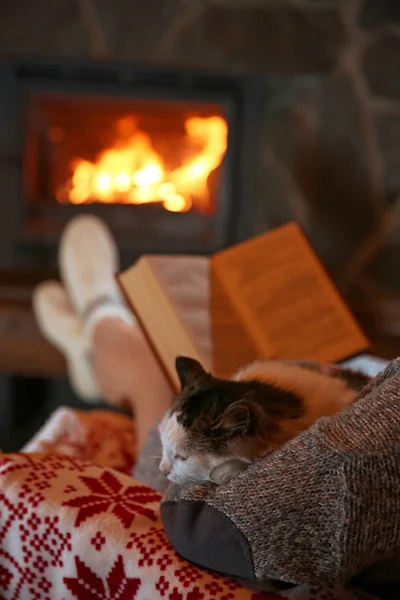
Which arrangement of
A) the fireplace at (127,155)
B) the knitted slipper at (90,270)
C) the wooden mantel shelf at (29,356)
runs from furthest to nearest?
the fireplace at (127,155) → the wooden mantel shelf at (29,356) → the knitted slipper at (90,270)

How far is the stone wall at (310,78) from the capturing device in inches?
64.6

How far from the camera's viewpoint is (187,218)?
5.81 ft

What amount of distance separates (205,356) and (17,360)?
2.89 feet

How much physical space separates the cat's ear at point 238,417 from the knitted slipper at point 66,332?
0.88 m

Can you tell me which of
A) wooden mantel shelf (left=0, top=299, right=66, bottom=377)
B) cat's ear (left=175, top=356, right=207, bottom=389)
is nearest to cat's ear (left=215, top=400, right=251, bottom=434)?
cat's ear (left=175, top=356, right=207, bottom=389)

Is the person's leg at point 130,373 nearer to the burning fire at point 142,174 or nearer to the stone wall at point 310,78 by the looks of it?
the burning fire at point 142,174

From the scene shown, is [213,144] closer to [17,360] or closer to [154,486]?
[17,360]

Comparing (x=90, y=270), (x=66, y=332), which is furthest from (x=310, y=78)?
(x=66, y=332)

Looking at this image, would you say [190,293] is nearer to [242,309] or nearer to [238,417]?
[242,309]

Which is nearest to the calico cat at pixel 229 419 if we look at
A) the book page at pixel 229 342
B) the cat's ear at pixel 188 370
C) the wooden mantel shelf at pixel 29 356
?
the cat's ear at pixel 188 370

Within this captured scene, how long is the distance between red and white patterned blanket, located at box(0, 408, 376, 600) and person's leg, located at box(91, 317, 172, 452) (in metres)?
0.30

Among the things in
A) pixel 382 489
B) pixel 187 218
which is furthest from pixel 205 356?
pixel 187 218

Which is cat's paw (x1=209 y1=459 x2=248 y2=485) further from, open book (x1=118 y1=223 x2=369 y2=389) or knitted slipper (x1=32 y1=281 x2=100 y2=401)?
knitted slipper (x1=32 y1=281 x2=100 y2=401)

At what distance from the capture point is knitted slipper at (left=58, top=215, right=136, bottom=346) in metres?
1.36
